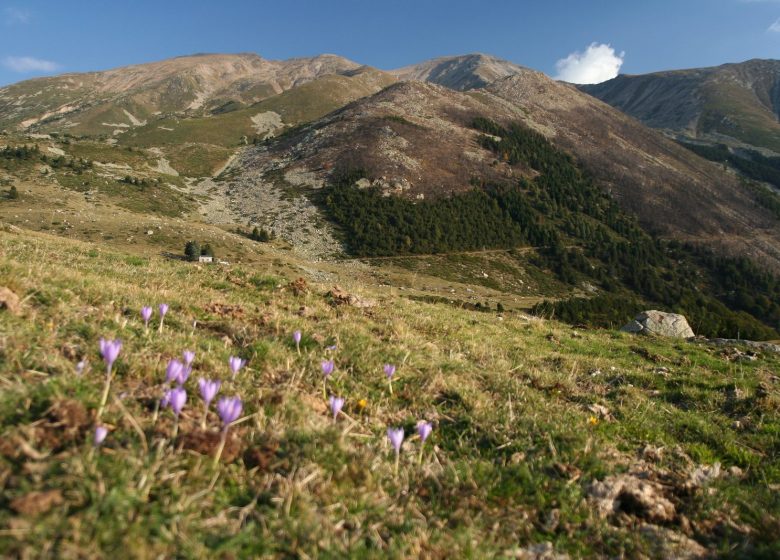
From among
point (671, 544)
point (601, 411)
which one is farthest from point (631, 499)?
point (601, 411)

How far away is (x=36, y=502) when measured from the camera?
5.93ft

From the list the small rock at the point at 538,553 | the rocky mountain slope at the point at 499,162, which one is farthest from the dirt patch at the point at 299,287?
the rocky mountain slope at the point at 499,162

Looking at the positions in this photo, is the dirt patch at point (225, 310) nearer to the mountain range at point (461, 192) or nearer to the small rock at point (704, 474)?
the small rock at point (704, 474)

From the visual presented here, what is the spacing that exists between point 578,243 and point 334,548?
80007 millimetres

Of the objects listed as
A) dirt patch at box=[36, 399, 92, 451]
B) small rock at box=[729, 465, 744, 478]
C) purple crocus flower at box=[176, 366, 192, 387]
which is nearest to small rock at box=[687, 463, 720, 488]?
small rock at box=[729, 465, 744, 478]

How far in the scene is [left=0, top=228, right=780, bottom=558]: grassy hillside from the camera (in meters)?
2.10

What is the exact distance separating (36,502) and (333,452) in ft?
5.58

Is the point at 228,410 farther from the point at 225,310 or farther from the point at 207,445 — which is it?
the point at 225,310

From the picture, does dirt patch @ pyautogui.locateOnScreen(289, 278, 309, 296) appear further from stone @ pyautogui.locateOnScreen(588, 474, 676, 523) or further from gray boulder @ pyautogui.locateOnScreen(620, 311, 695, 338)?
gray boulder @ pyautogui.locateOnScreen(620, 311, 695, 338)

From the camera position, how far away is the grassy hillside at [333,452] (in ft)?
6.89

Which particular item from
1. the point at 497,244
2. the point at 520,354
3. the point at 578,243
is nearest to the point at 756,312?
the point at 578,243

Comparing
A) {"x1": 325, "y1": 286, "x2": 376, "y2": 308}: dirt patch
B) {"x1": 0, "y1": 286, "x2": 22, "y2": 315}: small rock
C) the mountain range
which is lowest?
{"x1": 325, "y1": 286, "x2": 376, "y2": 308}: dirt patch

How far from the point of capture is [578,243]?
74188mm

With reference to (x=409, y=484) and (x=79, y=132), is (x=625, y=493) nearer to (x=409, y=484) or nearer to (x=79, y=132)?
(x=409, y=484)
